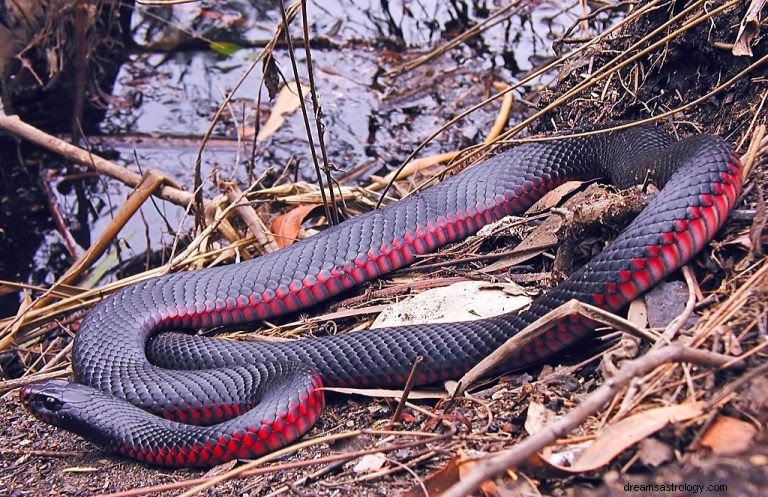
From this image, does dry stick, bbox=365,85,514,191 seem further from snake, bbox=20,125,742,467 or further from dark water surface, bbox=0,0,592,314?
snake, bbox=20,125,742,467

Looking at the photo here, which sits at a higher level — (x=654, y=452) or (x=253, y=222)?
(x=253, y=222)

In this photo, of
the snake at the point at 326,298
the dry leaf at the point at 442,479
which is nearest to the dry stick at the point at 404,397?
the snake at the point at 326,298

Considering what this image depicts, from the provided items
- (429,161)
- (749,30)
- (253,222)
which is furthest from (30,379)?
(749,30)

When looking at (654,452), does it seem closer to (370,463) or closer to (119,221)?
(370,463)

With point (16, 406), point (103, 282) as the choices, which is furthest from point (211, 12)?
point (16, 406)

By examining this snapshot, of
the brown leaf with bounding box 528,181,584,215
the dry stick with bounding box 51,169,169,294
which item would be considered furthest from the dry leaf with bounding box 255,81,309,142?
the brown leaf with bounding box 528,181,584,215

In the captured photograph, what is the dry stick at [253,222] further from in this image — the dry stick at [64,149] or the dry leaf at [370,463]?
the dry leaf at [370,463]
